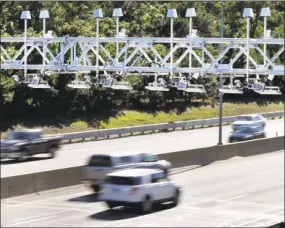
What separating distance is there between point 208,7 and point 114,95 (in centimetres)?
255

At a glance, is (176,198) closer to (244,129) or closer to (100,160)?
(100,160)

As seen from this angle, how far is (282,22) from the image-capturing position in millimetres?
11953

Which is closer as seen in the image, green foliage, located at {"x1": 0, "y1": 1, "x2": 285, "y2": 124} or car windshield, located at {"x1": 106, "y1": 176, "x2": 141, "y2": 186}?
car windshield, located at {"x1": 106, "y1": 176, "x2": 141, "y2": 186}

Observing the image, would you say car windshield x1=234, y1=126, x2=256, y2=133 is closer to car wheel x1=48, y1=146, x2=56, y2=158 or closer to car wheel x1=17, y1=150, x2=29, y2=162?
car wheel x1=48, y1=146, x2=56, y2=158

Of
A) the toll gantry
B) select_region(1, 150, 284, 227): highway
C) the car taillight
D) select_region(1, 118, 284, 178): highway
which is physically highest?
the toll gantry

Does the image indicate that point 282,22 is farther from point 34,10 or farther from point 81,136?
point 34,10

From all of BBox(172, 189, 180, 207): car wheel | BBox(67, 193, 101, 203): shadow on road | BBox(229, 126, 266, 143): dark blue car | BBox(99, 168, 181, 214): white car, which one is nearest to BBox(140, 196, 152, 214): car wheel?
BBox(99, 168, 181, 214): white car


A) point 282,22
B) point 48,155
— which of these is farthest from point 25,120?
point 282,22

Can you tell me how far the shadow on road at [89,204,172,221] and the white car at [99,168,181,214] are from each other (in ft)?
0.18

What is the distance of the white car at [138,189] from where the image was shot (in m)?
8.36

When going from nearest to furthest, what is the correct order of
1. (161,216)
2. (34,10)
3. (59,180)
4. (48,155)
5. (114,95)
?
(161,216)
(59,180)
(48,155)
(114,95)
(34,10)

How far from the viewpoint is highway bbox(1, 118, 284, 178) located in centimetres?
1050

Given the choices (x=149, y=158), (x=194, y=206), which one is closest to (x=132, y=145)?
(x=149, y=158)

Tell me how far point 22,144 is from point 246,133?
4.36m
